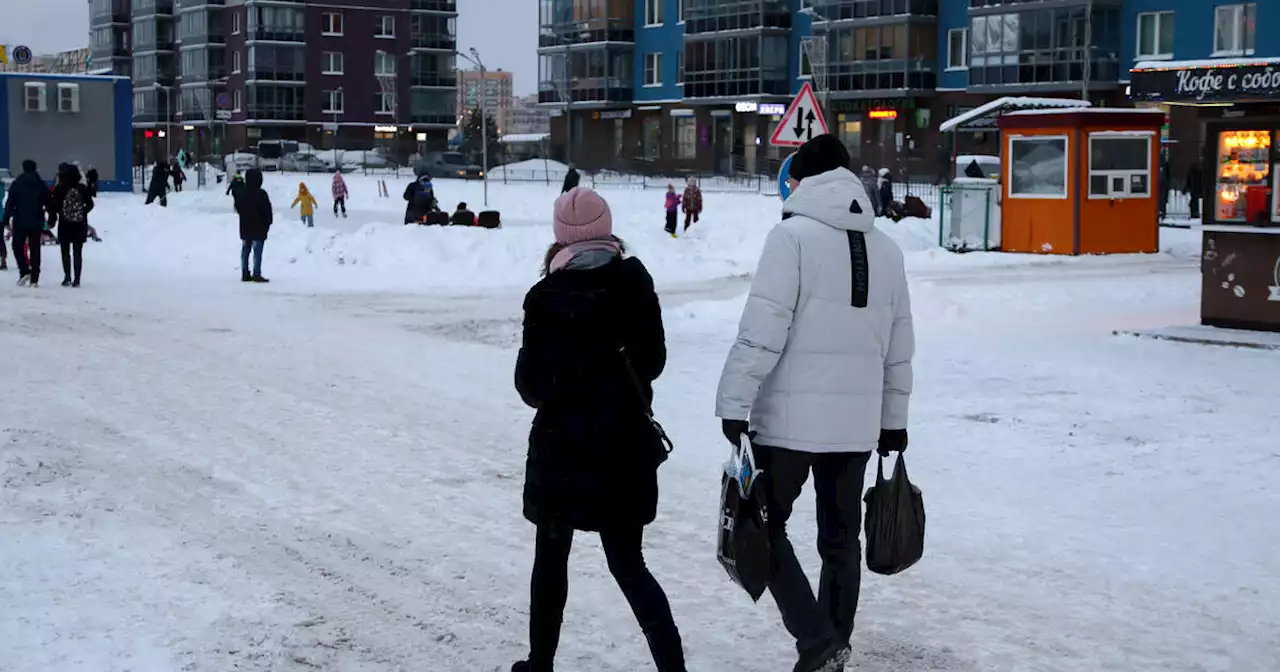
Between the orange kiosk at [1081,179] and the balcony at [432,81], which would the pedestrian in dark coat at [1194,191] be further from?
the balcony at [432,81]

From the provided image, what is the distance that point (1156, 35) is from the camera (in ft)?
182

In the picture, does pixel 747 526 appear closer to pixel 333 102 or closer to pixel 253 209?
pixel 253 209

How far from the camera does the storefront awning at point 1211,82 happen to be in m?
14.2

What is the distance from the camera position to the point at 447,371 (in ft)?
44.1

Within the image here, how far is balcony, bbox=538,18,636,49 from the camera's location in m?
79.4

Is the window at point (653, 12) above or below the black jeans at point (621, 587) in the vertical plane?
above

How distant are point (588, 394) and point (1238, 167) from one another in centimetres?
1225

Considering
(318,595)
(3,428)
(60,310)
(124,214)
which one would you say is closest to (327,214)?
(124,214)

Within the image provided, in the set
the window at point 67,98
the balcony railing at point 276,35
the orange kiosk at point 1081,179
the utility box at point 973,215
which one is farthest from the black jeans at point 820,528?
the balcony railing at point 276,35

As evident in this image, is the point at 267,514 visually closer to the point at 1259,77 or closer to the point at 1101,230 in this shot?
the point at 1259,77

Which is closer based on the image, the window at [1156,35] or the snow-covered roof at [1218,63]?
the snow-covered roof at [1218,63]

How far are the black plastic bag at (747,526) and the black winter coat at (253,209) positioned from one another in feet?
61.9

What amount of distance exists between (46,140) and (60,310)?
112 ft

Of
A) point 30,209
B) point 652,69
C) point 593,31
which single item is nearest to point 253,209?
point 30,209
